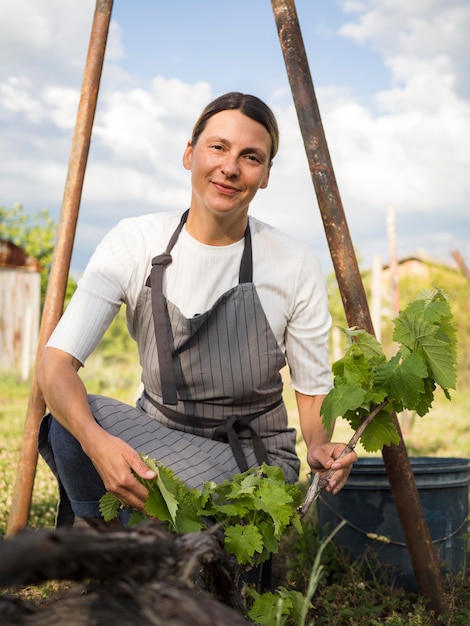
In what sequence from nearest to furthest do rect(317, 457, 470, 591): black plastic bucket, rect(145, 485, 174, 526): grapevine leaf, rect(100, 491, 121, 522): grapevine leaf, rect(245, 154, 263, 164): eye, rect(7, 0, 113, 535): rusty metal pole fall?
rect(145, 485, 174, 526): grapevine leaf < rect(100, 491, 121, 522): grapevine leaf < rect(245, 154, 263, 164): eye < rect(317, 457, 470, 591): black plastic bucket < rect(7, 0, 113, 535): rusty metal pole

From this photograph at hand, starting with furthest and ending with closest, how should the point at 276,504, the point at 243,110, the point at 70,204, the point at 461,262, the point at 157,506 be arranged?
the point at 461,262, the point at 70,204, the point at 243,110, the point at 276,504, the point at 157,506

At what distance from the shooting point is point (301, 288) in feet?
10.5

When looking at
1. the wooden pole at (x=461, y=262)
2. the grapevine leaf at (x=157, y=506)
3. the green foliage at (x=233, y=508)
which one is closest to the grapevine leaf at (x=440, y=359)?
the green foliage at (x=233, y=508)

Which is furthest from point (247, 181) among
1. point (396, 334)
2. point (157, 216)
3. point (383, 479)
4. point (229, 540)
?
point (383, 479)

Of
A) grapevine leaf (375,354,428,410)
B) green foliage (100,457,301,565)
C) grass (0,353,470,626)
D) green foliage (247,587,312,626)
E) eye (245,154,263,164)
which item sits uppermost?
eye (245,154,263,164)

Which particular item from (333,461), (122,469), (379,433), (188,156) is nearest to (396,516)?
(379,433)

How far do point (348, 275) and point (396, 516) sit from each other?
4.07 ft

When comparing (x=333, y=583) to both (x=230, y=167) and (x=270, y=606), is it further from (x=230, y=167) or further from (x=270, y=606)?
(x=230, y=167)

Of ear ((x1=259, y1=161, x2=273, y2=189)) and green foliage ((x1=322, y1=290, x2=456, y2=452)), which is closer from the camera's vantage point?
green foliage ((x1=322, y1=290, x2=456, y2=452))

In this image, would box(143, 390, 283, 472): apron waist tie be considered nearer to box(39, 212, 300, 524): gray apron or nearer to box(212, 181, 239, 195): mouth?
box(39, 212, 300, 524): gray apron

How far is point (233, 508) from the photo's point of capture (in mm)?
2271

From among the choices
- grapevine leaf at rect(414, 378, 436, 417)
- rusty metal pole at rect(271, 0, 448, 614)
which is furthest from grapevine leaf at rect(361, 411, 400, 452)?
rusty metal pole at rect(271, 0, 448, 614)

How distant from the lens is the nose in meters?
2.88

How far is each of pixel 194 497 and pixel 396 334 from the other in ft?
3.04
